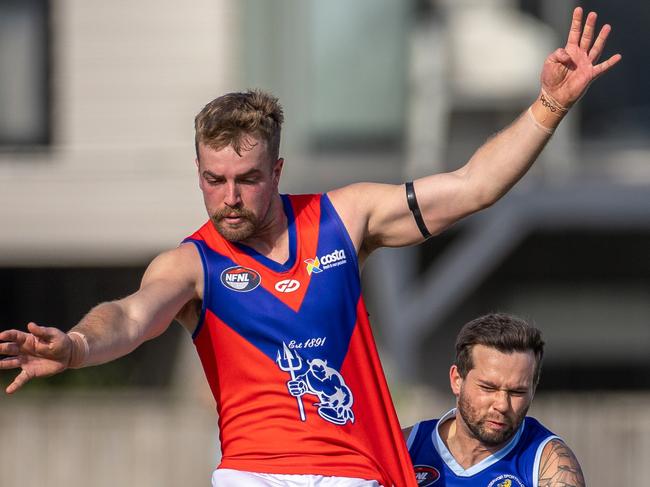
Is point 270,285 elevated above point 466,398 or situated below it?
above

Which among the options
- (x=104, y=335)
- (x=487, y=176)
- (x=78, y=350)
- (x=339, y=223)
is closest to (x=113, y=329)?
(x=104, y=335)

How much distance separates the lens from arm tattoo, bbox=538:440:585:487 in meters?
5.43

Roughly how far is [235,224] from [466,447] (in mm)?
1385

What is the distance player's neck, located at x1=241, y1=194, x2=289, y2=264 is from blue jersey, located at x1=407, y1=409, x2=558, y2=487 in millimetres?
1119

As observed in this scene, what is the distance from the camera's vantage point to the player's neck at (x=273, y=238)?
17.2ft

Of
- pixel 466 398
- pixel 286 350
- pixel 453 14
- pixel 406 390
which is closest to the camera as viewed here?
pixel 286 350

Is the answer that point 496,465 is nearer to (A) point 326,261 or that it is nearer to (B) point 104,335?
(A) point 326,261

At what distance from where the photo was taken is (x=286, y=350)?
5.06 meters

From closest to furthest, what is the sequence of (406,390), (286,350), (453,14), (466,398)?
(286,350) → (466,398) → (406,390) → (453,14)

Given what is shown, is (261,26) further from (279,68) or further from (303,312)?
(303,312)

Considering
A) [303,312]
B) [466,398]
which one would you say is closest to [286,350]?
[303,312]

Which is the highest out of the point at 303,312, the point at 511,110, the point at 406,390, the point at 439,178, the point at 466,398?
the point at 511,110

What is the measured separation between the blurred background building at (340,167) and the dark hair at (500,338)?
20.4ft

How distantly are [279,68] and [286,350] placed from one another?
29.2 feet
